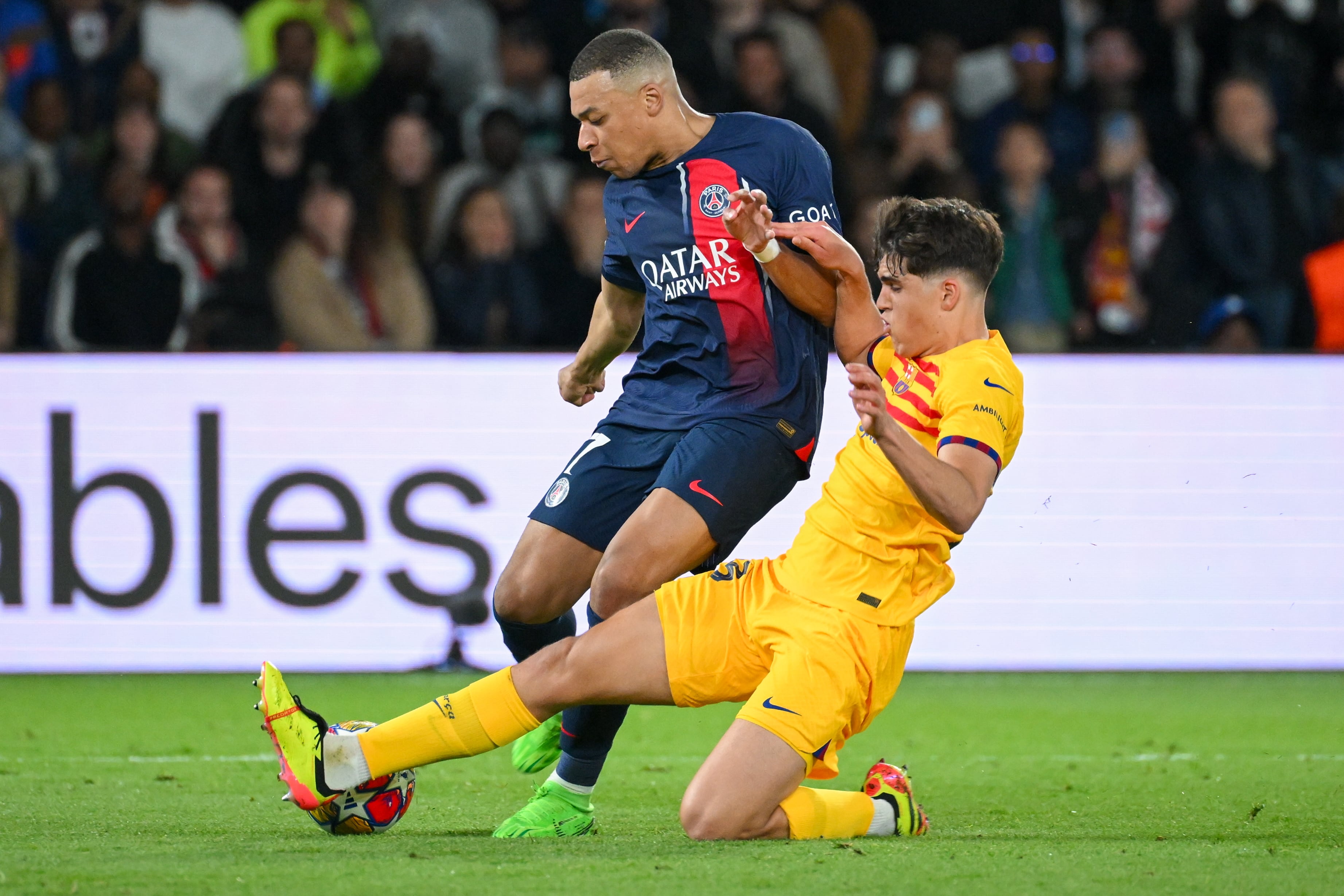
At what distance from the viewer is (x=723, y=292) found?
175 inches

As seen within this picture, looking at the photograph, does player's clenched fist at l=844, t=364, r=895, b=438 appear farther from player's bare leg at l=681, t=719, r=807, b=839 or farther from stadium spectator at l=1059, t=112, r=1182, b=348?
stadium spectator at l=1059, t=112, r=1182, b=348

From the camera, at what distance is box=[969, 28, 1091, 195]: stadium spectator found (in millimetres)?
9586

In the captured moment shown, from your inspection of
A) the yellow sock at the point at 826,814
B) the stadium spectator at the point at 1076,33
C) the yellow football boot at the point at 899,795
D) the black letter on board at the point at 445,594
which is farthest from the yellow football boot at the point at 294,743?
the stadium spectator at the point at 1076,33

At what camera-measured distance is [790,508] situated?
7.44 meters

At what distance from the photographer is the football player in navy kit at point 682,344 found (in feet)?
14.2

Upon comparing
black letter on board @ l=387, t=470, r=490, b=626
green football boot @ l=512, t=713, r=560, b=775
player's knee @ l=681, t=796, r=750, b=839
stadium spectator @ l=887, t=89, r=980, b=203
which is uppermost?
stadium spectator @ l=887, t=89, r=980, b=203

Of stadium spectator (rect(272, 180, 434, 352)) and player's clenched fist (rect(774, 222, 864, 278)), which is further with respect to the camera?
stadium spectator (rect(272, 180, 434, 352))

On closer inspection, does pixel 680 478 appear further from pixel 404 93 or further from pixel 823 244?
pixel 404 93

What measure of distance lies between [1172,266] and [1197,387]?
1808mm

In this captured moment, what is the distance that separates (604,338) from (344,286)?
4423 millimetres

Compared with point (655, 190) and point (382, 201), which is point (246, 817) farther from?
point (382, 201)

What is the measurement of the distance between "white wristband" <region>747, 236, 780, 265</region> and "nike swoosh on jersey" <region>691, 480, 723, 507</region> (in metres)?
0.58

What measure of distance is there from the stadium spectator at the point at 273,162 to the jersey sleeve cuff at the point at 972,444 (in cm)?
616

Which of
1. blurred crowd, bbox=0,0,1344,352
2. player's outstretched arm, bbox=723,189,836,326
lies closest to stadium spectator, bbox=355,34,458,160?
blurred crowd, bbox=0,0,1344,352
